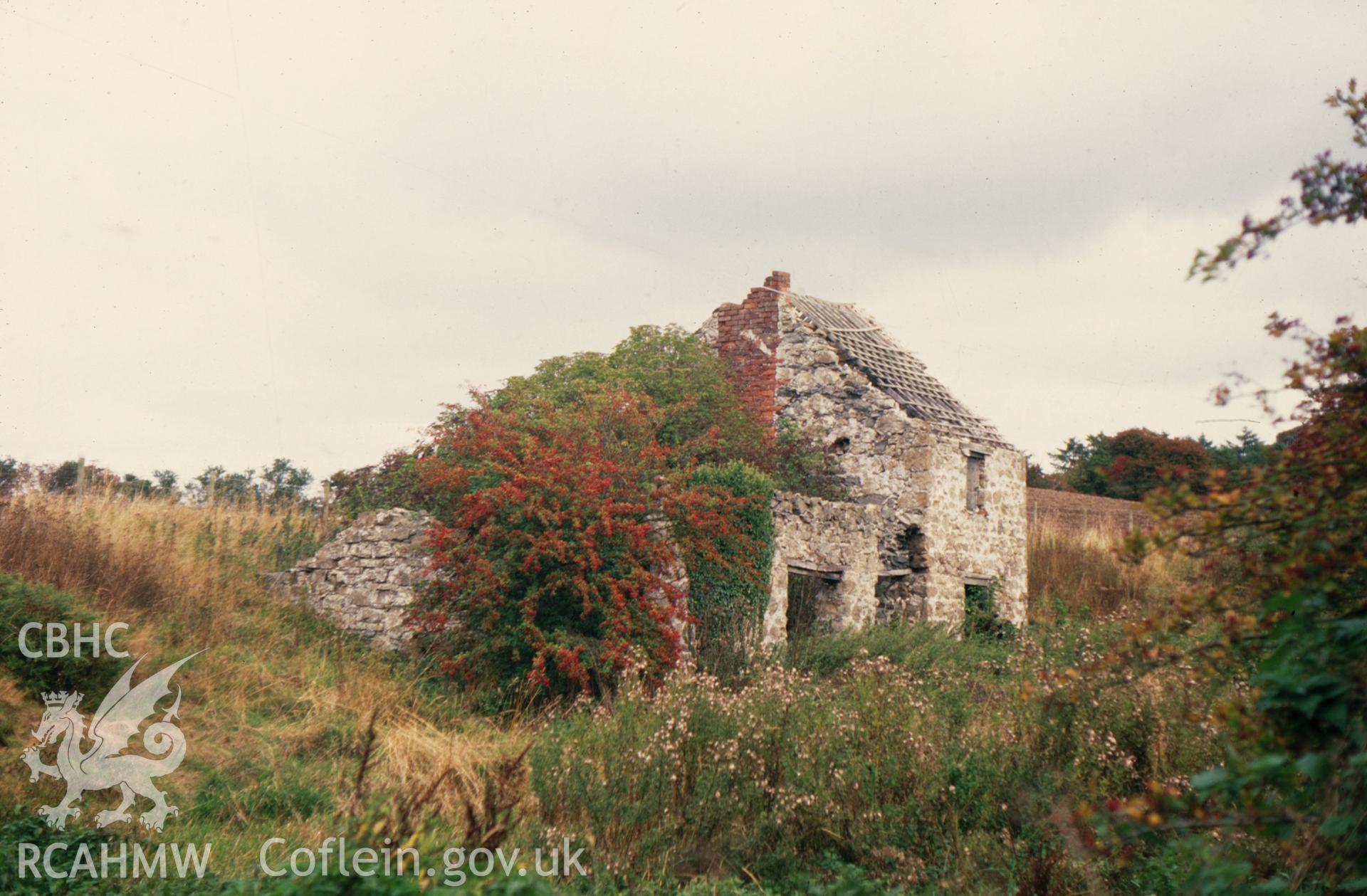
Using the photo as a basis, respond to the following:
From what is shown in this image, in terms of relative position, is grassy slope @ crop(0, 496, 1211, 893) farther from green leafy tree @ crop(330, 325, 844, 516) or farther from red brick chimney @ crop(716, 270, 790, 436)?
red brick chimney @ crop(716, 270, 790, 436)

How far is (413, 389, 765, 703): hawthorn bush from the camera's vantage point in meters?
11.2

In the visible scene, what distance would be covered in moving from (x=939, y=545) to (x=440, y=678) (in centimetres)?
947

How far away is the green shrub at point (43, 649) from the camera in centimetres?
830

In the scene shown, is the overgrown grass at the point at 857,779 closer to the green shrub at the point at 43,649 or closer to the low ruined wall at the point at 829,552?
the green shrub at the point at 43,649

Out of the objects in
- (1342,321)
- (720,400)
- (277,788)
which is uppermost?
(720,400)

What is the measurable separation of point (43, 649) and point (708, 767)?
5879 mm

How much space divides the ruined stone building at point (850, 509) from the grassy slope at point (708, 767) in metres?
2.33

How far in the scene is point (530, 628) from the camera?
1109 centimetres

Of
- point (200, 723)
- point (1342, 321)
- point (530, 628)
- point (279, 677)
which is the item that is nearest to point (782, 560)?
point (530, 628)

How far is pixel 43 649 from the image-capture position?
8500mm

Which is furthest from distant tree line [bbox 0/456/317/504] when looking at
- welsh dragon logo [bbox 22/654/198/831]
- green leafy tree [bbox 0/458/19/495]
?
welsh dragon logo [bbox 22/654/198/831]

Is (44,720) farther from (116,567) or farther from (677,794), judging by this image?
(677,794)

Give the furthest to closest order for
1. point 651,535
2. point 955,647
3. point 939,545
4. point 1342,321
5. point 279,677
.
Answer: point 939,545 → point 955,647 → point 651,535 → point 279,677 → point 1342,321

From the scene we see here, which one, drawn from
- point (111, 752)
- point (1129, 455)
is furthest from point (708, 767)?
point (1129, 455)
